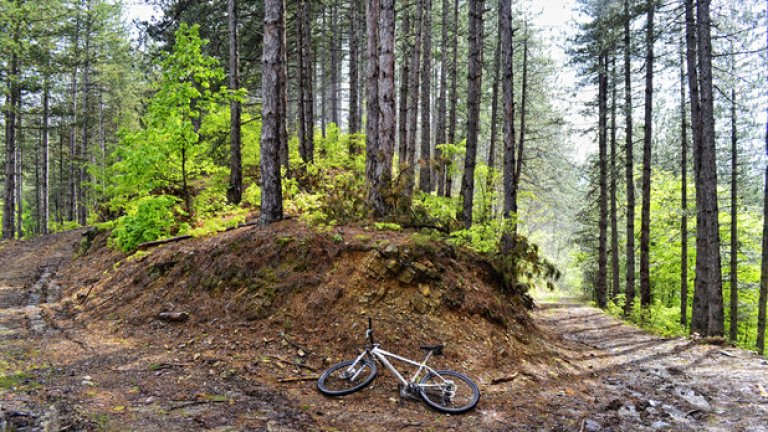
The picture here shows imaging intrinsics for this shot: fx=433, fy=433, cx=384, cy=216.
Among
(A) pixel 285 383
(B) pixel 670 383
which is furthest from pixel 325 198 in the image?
(B) pixel 670 383

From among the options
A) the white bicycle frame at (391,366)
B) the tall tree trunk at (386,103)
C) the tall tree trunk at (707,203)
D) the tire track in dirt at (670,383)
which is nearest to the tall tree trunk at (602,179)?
the tall tree trunk at (707,203)

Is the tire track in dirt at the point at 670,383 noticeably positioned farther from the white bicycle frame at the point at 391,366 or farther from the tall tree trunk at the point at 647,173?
the tall tree trunk at the point at 647,173

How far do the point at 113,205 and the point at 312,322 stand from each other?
7.82 meters

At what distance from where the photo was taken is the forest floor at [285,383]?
4328 mm

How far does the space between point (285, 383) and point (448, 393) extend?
1996 mm

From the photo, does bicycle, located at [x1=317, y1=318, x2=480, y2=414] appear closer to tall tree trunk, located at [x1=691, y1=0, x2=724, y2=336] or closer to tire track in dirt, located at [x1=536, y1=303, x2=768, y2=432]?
tire track in dirt, located at [x1=536, y1=303, x2=768, y2=432]

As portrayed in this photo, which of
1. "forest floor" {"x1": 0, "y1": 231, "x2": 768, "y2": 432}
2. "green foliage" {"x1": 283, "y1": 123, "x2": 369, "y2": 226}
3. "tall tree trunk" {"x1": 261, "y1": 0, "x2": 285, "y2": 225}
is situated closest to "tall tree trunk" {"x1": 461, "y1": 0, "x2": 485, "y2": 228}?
"green foliage" {"x1": 283, "y1": 123, "x2": 369, "y2": 226}

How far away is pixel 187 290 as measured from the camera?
786cm

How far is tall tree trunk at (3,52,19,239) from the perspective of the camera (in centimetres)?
1973

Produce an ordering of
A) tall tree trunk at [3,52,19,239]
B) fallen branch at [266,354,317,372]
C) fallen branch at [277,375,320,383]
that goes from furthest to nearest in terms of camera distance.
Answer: tall tree trunk at [3,52,19,239] → fallen branch at [266,354,317,372] → fallen branch at [277,375,320,383]

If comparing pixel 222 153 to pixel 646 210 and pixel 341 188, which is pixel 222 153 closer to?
pixel 341 188

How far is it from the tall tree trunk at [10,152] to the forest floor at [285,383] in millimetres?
14701

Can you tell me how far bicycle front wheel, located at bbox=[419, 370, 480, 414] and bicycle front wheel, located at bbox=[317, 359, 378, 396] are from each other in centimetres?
70

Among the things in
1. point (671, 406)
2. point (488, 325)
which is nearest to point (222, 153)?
point (488, 325)
